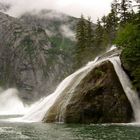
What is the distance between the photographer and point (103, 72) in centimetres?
5062

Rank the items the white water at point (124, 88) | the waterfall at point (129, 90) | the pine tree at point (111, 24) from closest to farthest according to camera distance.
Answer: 1. the waterfall at point (129, 90)
2. the white water at point (124, 88)
3. the pine tree at point (111, 24)

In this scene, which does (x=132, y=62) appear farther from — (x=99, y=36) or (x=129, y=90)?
(x=99, y=36)

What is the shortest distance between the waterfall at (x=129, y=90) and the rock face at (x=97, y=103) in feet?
1.97

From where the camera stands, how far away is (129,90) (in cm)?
5003

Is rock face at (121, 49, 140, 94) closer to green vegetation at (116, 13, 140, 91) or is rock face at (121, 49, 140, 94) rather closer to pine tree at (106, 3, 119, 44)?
green vegetation at (116, 13, 140, 91)

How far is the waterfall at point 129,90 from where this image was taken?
1917 inches

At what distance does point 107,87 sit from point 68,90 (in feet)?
19.3

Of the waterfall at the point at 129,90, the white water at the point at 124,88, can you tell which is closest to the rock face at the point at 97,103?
Result: the waterfall at the point at 129,90

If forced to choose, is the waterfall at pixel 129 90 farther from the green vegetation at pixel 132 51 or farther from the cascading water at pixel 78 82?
the green vegetation at pixel 132 51

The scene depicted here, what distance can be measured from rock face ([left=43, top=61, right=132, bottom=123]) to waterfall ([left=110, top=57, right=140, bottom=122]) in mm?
602

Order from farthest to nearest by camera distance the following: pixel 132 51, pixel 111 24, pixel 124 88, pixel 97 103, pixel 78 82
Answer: pixel 111 24
pixel 78 82
pixel 132 51
pixel 124 88
pixel 97 103

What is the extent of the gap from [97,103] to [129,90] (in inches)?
175

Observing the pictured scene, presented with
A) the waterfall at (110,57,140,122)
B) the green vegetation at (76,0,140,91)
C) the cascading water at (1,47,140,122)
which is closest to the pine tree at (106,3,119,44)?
the green vegetation at (76,0,140,91)

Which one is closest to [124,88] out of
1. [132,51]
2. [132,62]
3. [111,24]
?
[132,62]
